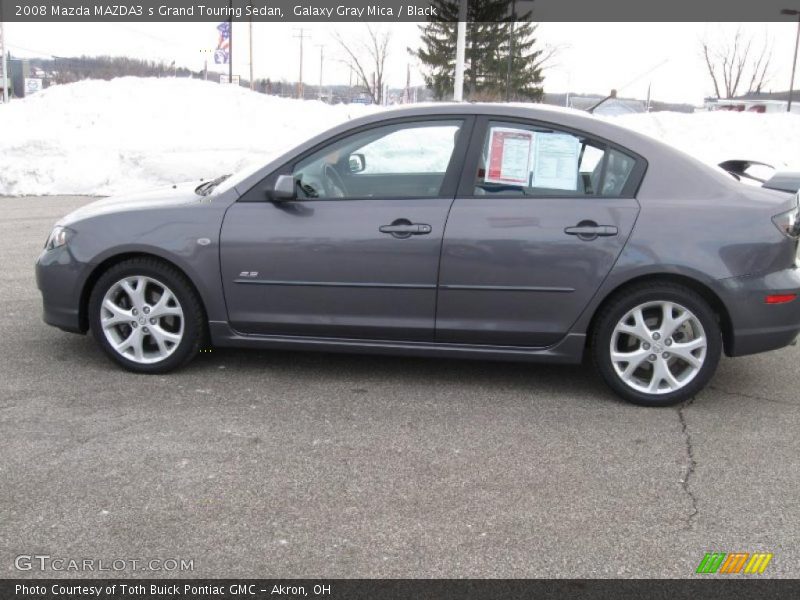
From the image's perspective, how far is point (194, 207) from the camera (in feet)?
16.2

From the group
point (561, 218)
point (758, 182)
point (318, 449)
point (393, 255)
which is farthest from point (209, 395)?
point (758, 182)

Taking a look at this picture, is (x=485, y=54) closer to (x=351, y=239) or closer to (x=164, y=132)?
(x=164, y=132)

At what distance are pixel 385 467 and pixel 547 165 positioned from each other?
6.39 feet

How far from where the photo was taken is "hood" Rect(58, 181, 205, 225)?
199 inches

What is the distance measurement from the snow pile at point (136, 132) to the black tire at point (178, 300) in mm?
9638

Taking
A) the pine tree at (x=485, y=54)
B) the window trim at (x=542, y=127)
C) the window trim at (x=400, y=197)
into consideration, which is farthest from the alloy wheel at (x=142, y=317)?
the pine tree at (x=485, y=54)

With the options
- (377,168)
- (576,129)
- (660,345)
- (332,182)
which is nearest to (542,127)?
(576,129)

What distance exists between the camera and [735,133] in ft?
68.5

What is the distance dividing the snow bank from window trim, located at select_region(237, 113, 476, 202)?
9063mm

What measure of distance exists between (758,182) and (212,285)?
3.28 meters

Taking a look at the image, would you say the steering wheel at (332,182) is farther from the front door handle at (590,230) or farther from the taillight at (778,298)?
the taillight at (778,298)

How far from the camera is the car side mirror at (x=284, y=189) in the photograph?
4.71 m

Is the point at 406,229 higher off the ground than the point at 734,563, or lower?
higher

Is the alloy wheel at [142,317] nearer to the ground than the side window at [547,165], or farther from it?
nearer to the ground
